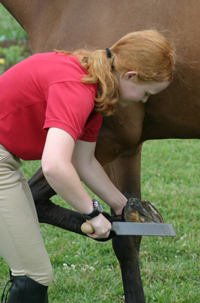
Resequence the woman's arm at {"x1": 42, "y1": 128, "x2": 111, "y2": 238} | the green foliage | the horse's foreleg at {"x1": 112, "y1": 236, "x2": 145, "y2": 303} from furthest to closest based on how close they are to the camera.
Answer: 1. the green foliage
2. the horse's foreleg at {"x1": 112, "y1": 236, "x2": 145, "y2": 303}
3. the woman's arm at {"x1": 42, "y1": 128, "x2": 111, "y2": 238}

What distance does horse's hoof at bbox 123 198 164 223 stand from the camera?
1.90m

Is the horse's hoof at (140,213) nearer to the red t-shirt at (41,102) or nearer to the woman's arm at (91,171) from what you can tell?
the woman's arm at (91,171)

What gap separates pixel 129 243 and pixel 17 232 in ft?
3.27

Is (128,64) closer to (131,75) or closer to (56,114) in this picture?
(131,75)

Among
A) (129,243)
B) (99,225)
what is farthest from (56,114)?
(129,243)

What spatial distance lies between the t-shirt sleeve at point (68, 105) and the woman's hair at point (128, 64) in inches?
2.2

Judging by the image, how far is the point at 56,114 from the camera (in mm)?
1396

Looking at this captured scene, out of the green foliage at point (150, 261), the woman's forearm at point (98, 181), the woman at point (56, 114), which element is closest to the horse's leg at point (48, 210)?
the woman's forearm at point (98, 181)

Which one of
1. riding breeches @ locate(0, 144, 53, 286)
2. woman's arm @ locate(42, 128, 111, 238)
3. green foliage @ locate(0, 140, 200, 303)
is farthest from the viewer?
green foliage @ locate(0, 140, 200, 303)

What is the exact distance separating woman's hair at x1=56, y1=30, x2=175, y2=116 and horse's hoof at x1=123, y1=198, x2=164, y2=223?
57cm

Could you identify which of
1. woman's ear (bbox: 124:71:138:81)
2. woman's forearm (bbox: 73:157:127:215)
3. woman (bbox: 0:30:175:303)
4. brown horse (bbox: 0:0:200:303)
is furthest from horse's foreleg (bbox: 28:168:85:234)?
woman's ear (bbox: 124:71:138:81)

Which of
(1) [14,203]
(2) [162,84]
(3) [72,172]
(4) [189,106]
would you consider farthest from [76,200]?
(4) [189,106]

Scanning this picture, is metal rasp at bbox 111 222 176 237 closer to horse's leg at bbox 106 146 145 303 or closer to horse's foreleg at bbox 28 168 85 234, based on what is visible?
horse's foreleg at bbox 28 168 85 234

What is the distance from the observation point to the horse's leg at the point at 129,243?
237cm
